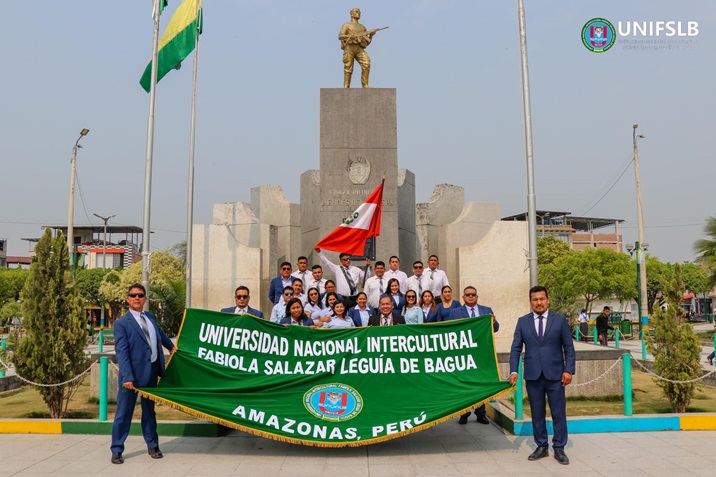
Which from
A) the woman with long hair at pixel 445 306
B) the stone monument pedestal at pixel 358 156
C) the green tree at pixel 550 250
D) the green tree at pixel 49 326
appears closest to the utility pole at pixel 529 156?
the stone monument pedestal at pixel 358 156

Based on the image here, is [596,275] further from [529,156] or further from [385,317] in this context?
[385,317]

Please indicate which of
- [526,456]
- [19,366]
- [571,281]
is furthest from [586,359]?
[571,281]

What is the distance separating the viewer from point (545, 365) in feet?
21.1

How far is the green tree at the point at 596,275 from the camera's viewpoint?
139 feet

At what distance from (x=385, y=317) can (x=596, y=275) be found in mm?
38202

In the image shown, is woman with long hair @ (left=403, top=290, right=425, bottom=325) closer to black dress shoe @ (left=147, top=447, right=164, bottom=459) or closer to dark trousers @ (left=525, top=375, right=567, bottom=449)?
dark trousers @ (left=525, top=375, right=567, bottom=449)

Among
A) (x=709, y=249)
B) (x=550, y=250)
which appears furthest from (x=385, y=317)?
(x=550, y=250)

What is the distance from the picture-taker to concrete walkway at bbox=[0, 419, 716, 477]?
6004 millimetres

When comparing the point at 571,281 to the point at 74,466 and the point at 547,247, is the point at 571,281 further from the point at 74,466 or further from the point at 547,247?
the point at 74,466

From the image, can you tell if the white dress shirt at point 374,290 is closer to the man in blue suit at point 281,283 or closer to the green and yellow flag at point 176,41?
the man in blue suit at point 281,283

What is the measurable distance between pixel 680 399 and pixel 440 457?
4442mm

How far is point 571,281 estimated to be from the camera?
43.0 meters

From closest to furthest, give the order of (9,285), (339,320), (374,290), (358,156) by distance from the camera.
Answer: (339,320) → (374,290) → (358,156) → (9,285)

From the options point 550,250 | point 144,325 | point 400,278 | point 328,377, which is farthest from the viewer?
point 550,250
